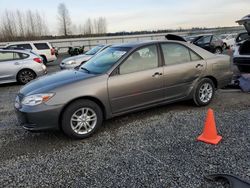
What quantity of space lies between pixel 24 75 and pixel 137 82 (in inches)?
268

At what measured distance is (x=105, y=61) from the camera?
191 inches

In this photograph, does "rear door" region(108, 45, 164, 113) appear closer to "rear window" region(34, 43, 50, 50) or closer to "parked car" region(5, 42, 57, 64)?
"parked car" region(5, 42, 57, 64)

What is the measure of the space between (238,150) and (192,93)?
1970 millimetres

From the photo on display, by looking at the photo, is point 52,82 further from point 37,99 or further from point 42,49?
point 42,49

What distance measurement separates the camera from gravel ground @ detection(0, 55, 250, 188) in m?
3.04

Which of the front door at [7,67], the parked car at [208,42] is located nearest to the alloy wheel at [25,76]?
the front door at [7,67]

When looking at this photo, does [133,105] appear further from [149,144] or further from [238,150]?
[238,150]

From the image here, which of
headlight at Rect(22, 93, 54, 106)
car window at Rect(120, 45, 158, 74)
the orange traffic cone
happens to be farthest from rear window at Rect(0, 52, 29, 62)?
the orange traffic cone

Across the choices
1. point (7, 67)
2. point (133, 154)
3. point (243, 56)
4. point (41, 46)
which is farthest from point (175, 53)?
point (41, 46)

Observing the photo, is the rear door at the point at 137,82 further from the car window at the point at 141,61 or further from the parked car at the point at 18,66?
the parked car at the point at 18,66

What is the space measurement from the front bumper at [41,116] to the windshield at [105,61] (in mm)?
1100

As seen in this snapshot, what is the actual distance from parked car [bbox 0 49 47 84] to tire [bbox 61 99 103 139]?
6.55 metres

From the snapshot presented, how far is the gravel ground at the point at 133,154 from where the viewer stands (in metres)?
3.04

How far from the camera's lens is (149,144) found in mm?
3879
